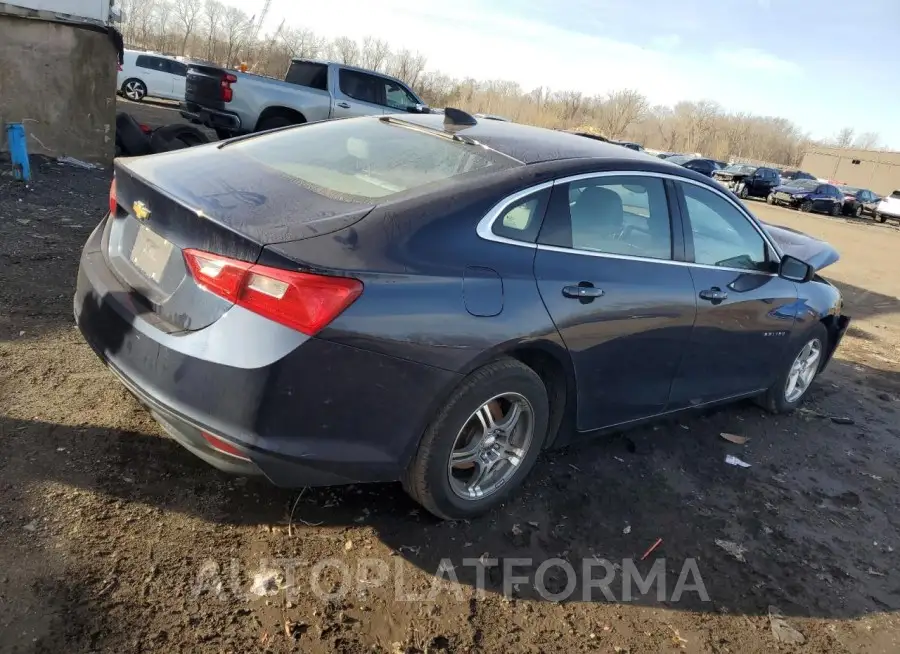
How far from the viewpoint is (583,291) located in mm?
3088

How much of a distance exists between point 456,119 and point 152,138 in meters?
7.97

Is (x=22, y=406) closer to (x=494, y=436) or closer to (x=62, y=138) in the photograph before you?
(x=494, y=436)

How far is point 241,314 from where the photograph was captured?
2328 millimetres

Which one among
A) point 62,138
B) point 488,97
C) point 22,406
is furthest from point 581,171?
point 488,97

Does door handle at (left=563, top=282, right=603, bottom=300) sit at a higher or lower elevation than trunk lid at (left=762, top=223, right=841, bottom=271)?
lower

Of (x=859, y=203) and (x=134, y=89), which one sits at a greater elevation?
(x=859, y=203)

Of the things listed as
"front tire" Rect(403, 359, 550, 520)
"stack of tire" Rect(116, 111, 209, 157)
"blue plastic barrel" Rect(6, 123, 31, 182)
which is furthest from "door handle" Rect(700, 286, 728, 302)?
"stack of tire" Rect(116, 111, 209, 157)

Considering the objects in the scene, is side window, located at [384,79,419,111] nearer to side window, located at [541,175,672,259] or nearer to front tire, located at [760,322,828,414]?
front tire, located at [760,322,828,414]

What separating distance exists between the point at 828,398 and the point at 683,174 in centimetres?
299

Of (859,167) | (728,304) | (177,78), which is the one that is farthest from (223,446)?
(859,167)

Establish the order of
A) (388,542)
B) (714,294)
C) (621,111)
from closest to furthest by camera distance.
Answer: (388,542) < (714,294) < (621,111)

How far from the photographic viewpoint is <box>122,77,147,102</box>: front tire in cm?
2542

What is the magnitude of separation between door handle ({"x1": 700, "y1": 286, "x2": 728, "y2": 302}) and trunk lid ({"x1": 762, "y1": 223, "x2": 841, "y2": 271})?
6.90 feet

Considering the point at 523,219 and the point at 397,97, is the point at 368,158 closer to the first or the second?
the point at 523,219
